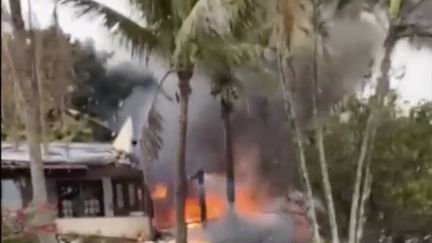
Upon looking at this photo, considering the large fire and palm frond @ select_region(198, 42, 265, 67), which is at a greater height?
palm frond @ select_region(198, 42, 265, 67)

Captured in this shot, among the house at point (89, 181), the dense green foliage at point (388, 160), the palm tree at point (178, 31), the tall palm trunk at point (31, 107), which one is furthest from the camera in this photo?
the dense green foliage at point (388, 160)

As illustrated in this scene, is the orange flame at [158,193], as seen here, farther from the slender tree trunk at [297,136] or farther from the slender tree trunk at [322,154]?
the slender tree trunk at [322,154]

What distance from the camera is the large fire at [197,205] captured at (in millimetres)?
5586

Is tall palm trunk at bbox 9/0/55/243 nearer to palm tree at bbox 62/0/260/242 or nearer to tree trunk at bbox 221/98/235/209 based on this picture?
palm tree at bbox 62/0/260/242

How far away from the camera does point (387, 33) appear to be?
18.6 feet

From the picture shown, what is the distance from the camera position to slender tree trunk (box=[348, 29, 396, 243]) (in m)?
5.63

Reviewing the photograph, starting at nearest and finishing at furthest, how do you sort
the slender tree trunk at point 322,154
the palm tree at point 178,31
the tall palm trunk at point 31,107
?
1. the tall palm trunk at point 31,107
2. the palm tree at point 178,31
3. the slender tree trunk at point 322,154

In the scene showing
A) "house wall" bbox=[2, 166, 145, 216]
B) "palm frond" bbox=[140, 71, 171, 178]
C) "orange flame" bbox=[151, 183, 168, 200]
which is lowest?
"orange flame" bbox=[151, 183, 168, 200]

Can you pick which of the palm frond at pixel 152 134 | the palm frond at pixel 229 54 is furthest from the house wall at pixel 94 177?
the palm frond at pixel 229 54

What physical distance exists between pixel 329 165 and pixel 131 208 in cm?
139

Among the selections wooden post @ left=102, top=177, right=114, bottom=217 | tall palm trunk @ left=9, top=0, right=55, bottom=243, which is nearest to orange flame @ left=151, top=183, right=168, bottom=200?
wooden post @ left=102, top=177, right=114, bottom=217

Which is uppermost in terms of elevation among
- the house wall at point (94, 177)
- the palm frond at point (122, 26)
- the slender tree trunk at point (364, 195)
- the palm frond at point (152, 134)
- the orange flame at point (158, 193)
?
the palm frond at point (122, 26)

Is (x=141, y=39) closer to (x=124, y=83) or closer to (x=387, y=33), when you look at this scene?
(x=124, y=83)

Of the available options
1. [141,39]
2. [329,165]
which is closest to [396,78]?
[329,165]
